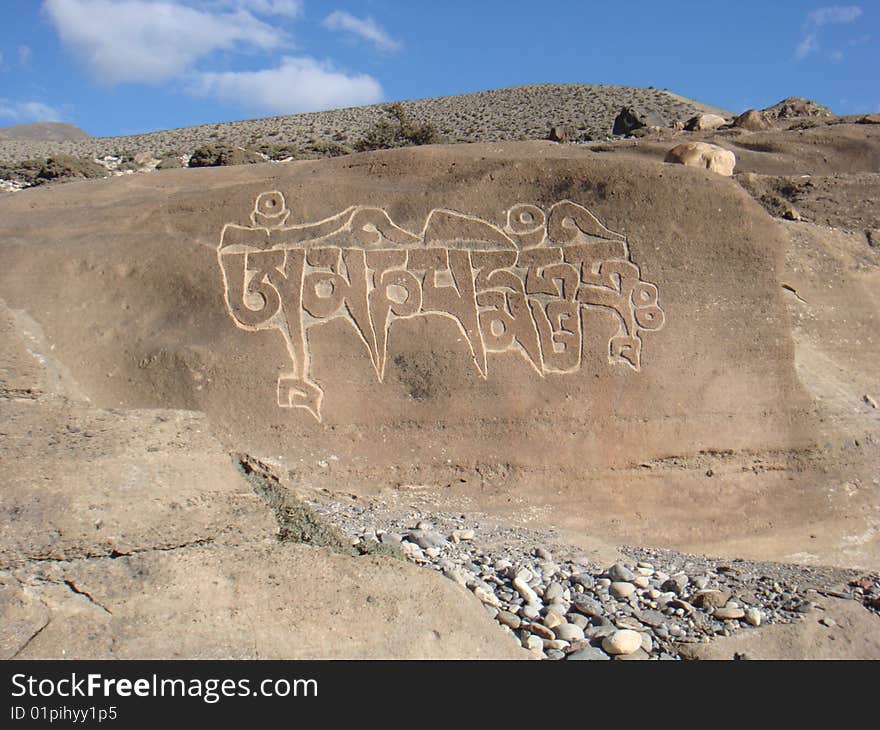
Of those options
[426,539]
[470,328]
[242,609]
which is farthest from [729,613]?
[470,328]

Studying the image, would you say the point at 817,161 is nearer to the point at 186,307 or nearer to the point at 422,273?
the point at 422,273

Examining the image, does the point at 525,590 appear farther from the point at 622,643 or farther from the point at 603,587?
the point at 622,643

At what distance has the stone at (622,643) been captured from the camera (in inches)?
150

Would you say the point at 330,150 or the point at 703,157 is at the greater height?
the point at 330,150

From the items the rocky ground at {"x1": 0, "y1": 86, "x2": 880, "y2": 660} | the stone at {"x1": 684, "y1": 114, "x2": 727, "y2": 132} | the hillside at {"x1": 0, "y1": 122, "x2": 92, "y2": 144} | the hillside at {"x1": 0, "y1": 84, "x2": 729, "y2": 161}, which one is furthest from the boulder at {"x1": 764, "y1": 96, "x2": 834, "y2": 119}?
the hillside at {"x1": 0, "y1": 122, "x2": 92, "y2": 144}

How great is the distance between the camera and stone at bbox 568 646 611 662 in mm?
3696

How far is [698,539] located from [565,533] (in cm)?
→ 112

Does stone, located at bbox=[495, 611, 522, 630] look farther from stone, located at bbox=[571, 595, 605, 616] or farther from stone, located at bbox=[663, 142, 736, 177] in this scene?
stone, located at bbox=[663, 142, 736, 177]

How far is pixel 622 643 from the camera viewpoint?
12.6 feet

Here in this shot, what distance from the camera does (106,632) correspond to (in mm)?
3092

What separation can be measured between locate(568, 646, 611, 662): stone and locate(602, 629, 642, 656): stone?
45 millimetres

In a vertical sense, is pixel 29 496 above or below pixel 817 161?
below

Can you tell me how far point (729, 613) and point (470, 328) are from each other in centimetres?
297

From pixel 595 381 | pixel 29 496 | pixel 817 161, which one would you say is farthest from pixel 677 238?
pixel 817 161
